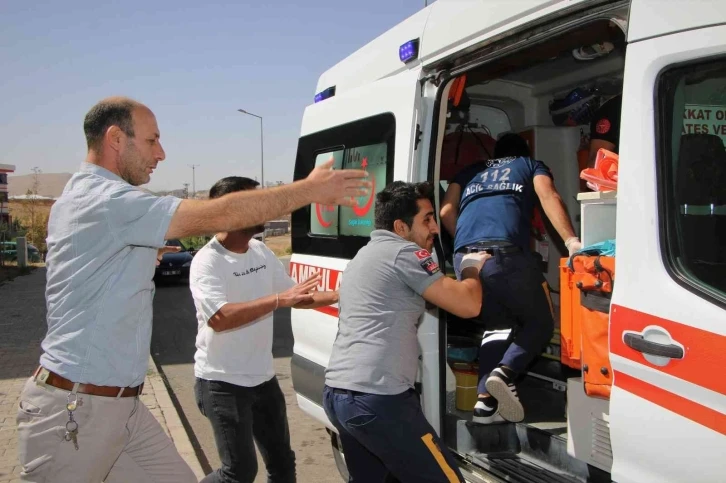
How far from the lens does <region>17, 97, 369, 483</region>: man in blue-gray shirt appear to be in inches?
84.8

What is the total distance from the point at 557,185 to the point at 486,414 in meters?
2.66

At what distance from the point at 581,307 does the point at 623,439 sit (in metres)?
0.53

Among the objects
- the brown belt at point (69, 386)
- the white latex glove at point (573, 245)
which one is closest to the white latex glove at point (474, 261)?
the white latex glove at point (573, 245)

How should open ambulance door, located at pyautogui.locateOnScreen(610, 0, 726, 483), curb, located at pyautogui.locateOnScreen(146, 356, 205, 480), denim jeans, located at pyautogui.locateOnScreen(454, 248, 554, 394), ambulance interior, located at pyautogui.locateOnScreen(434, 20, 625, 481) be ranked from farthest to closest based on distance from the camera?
curb, located at pyautogui.locateOnScreen(146, 356, 205, 480)
denim jeans, located at pyautogui.locateOnScreen(454, 248, 554, 394)
ambulance interior, located at pyautogui.locateOnScreen(434, 20, 625, 481)
open ambulance door, located at pyautogui.locateOnScreen(610, 0, 726, 483)

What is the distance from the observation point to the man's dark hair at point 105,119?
231 cm

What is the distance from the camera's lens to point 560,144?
5.37 metres

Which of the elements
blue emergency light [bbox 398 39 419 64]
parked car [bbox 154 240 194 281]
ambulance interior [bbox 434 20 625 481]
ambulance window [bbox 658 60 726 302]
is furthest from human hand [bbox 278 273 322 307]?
parked car [bbox 154 240 194 281]

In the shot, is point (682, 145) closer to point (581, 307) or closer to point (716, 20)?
point (716, 20)

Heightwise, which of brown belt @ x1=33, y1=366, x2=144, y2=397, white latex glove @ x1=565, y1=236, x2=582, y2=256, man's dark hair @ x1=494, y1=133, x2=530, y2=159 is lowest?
brown belt @ x1=33, y1=366, x2=144, y2=397

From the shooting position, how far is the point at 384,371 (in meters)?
2.55

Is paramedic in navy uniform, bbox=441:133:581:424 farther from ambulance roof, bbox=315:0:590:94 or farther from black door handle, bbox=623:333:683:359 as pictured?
black door handle, bbox=623:333:683:359

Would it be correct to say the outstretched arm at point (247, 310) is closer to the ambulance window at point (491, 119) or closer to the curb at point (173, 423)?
the curb at point (173, 423)

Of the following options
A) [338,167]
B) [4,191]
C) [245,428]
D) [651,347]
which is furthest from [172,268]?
[4,191]

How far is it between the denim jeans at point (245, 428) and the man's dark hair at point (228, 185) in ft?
3.02
